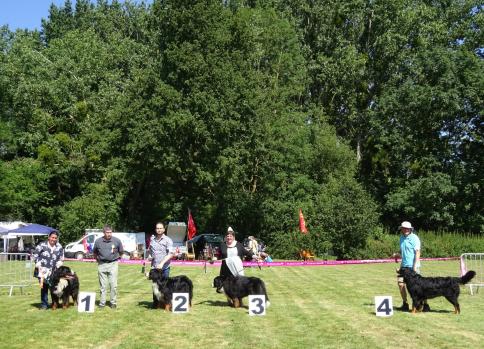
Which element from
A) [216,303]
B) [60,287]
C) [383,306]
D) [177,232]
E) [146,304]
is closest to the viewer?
[383,306]

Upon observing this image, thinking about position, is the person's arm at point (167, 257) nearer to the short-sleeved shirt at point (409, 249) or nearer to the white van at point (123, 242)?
the short-sleeved shirt at point (409, 249)

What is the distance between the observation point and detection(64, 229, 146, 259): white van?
35.6 meters

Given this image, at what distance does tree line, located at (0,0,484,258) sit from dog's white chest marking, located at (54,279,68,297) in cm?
2255

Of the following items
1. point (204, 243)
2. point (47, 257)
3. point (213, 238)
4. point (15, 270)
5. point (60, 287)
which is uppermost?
point (213, 238)

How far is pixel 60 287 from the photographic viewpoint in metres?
12.4

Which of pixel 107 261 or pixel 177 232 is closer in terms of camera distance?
pixel 107 261

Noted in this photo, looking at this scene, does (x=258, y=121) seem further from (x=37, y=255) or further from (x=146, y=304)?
(x=37, y=255)

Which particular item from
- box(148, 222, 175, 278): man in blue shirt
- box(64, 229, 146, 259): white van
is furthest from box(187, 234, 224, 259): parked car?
box(148, 222, 175, 278): man in blue shirt

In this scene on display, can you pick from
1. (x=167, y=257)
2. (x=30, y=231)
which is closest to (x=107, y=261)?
(x=167, y=257)

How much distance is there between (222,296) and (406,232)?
490cm

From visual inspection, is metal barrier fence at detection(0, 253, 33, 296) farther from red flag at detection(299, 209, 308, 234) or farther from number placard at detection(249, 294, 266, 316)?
red flag at detection(299, 209, 308, 234)

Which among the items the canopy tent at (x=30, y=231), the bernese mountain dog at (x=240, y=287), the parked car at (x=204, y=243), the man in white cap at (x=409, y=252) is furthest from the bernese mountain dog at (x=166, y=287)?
the canopy tent at (x=30, y=231)

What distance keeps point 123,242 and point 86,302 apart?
81.4 ft

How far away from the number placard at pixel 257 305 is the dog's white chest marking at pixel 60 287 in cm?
402
